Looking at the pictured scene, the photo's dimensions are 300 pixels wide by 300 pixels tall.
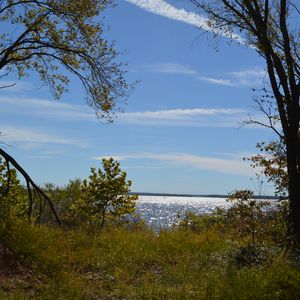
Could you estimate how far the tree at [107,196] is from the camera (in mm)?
23203

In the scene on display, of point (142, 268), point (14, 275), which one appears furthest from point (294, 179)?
point (14, 275)

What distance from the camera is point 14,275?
945cm

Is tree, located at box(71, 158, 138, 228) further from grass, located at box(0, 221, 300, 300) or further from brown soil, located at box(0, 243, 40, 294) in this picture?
brown soil, located at box(0, 243, 40, 294)

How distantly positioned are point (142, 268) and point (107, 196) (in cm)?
1211

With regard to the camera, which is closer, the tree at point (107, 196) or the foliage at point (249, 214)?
the foliage at point (249, 214)

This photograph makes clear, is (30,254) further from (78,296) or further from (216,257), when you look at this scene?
(216,257)

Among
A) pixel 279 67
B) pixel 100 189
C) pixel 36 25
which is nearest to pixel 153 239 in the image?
pixel 279 67

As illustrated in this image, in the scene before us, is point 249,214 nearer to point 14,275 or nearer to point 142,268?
point 142,268

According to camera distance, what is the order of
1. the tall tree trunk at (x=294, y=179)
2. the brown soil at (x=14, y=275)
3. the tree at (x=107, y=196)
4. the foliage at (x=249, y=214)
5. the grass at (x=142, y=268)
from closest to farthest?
1. the grass at (x=142, y=268)
2. the brown soil at (x=14, y=275)
3. the tall tree trunk at (x=294, y=179)
4. the foliage at (x=249, y=214)
5. the tree at (x=107, y=196)

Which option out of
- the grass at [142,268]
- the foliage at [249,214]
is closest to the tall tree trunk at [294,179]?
the foliage at [249,214]

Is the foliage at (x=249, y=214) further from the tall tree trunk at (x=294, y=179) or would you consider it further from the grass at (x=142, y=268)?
the tall tree trunk at (x=294, y=179)

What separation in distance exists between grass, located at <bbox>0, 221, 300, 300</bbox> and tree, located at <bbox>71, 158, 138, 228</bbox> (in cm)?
787

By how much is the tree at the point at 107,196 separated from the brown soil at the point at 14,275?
1281 centimetres

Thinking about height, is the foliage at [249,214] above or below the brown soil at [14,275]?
above
